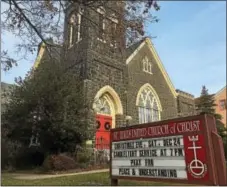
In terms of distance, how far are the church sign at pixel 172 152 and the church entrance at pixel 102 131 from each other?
10.5m

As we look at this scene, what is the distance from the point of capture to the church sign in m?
7.12

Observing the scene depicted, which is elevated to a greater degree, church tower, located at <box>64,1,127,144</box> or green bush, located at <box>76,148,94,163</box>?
church tower, located at <box>64,1,127,144</box>

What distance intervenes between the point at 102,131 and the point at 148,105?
5.80m

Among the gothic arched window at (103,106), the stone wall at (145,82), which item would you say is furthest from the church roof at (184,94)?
the gothic arched window at (103,106)

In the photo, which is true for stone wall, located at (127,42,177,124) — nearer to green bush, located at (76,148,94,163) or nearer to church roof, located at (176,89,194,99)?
church roof, located at (176,89,194,99)

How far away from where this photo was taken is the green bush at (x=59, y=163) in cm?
1503

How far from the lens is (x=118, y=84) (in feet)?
72.3

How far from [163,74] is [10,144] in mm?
14450

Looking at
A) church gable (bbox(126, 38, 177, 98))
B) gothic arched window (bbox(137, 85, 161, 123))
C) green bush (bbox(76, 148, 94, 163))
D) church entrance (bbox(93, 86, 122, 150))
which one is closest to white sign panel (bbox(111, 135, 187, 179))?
green bush (bbox(76, 148, 94, 163))

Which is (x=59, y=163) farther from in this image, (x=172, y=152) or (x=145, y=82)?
(x=145, y=82)

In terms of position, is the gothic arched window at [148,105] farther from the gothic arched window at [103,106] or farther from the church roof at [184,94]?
the church roof at [184,94]

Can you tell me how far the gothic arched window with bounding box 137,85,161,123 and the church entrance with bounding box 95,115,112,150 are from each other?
11.7ft

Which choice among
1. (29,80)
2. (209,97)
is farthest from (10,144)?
(209,97)

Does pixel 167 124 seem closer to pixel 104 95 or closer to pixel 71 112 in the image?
pixel 71 112
